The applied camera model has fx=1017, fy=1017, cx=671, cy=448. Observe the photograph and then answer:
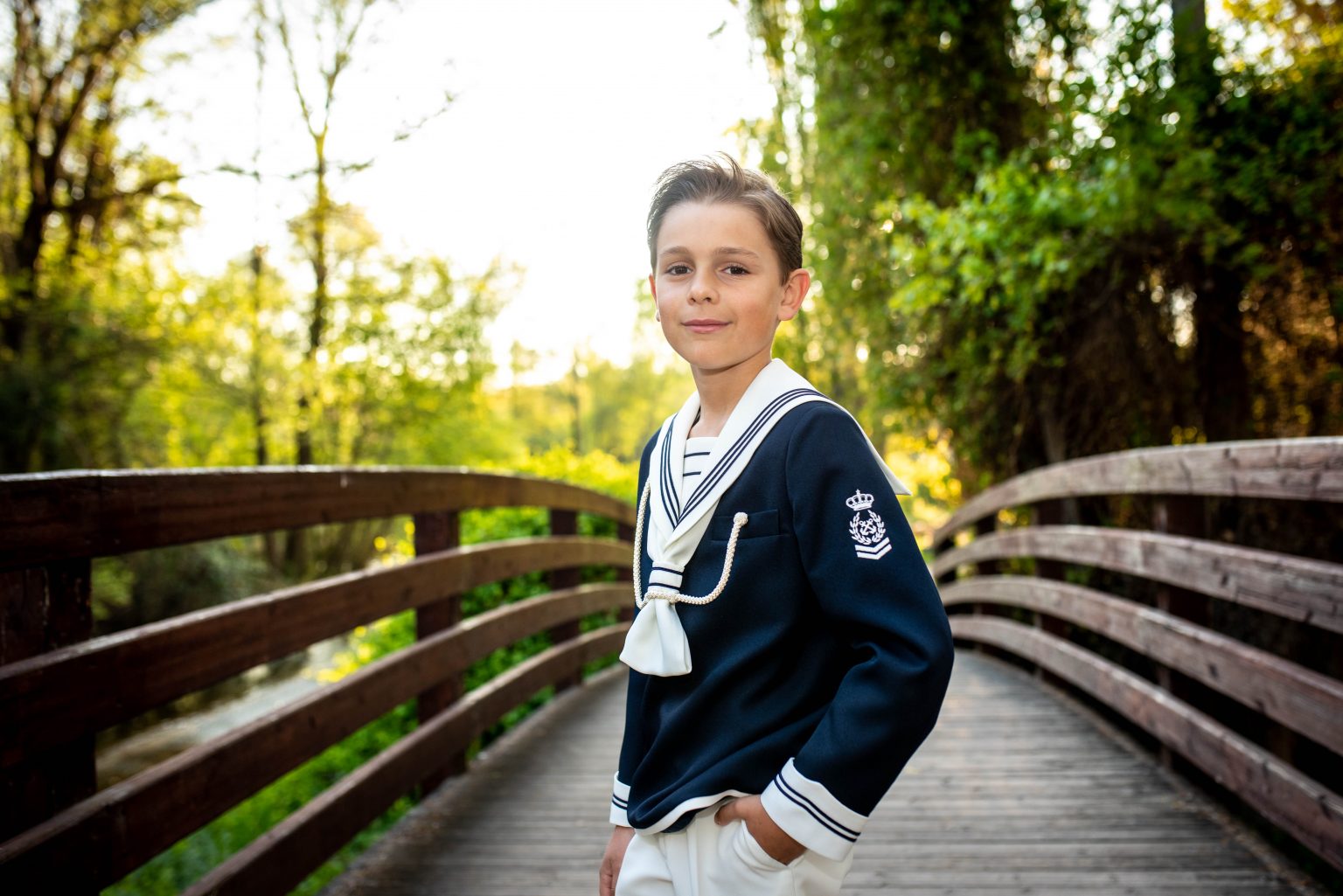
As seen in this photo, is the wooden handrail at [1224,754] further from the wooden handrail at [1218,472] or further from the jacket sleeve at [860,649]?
the jacket sleeve at [860,649]

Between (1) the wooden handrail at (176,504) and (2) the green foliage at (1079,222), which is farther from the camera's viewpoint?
(2) the green foliage at (1079,222)

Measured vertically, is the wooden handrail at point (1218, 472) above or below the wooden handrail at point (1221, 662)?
above

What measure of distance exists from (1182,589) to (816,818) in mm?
2689

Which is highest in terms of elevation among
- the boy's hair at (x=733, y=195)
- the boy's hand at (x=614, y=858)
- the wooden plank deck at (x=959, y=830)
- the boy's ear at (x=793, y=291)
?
the boy's hair at (x=733, y=195)

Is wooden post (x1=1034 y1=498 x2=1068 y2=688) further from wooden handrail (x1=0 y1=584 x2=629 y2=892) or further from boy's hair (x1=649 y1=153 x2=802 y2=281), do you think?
boy's hair (x1=649 y1=153 x2=802 y2=281)

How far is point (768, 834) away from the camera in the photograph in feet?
4.34

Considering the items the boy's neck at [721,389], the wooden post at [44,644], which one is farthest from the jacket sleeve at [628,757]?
the wooden post at [44,644]

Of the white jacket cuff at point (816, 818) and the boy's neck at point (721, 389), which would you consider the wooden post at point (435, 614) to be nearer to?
the boy's neck at point (721, 389)

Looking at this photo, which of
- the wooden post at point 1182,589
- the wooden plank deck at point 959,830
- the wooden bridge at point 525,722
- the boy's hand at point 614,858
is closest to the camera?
the boy's hand at point 614,858

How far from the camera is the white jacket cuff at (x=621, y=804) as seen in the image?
60.9 inches

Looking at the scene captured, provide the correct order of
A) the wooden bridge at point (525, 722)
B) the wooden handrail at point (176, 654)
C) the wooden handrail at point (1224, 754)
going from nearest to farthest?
the wooden handrail at point (176, 654)
the wooden bridge at point (525, 722)
the wooden handrail at point (1224, 754)

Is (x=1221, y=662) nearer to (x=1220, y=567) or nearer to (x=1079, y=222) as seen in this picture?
(x=1220, y=567)

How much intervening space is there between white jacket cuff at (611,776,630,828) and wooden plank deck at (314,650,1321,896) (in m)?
1.40

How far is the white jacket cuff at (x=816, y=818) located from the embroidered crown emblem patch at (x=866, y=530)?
0.30 m
